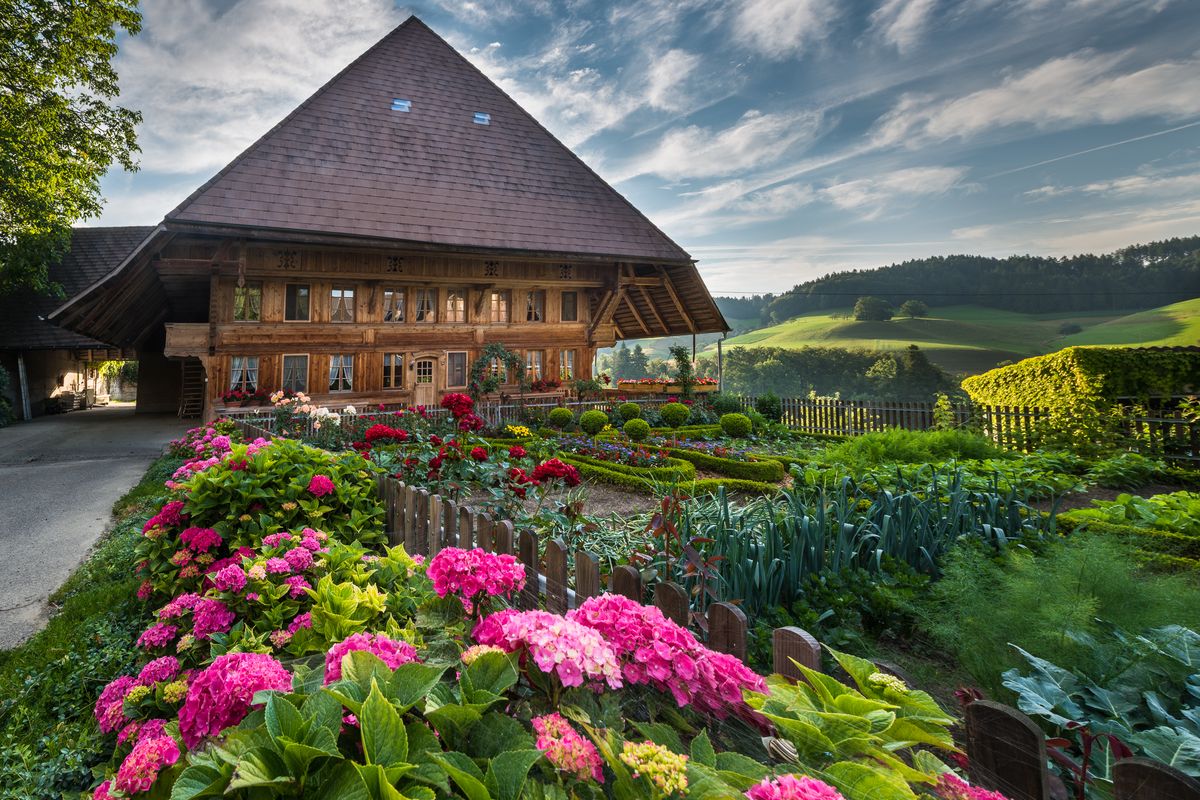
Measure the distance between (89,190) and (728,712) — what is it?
2505 cm

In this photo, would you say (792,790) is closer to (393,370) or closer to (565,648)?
(565,648)

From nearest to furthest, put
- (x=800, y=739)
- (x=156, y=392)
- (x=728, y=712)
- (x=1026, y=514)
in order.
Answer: (x=800, y=739) → (x=728, y=712) → (x=1026, y=514) → (x=156, y=392)

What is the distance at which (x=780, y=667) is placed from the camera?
1525 mm

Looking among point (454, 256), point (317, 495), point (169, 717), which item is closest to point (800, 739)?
point (169, 717)

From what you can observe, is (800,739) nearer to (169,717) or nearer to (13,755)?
(169,717)

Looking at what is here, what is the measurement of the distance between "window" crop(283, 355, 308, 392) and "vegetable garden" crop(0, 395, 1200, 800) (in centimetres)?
1068

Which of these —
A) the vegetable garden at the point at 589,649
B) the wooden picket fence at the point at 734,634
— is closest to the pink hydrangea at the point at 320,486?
the vegetable garden at the point at 589,649

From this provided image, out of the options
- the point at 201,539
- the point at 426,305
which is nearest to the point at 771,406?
the point at 426,305

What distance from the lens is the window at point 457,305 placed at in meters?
17.0

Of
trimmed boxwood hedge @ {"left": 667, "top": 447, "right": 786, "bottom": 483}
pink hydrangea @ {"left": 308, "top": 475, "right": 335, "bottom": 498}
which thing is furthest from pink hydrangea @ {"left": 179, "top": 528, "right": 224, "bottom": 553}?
trimmed boxwood hedge @ {"left": 667, "top": 447, "right": 786, "bottom": 483}

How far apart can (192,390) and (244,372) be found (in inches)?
412

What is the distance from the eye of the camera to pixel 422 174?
16672mm

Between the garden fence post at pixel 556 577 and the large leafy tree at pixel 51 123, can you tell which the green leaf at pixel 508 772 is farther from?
the large leafy tree at pixel 51 123

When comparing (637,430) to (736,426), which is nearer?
(637,430)
